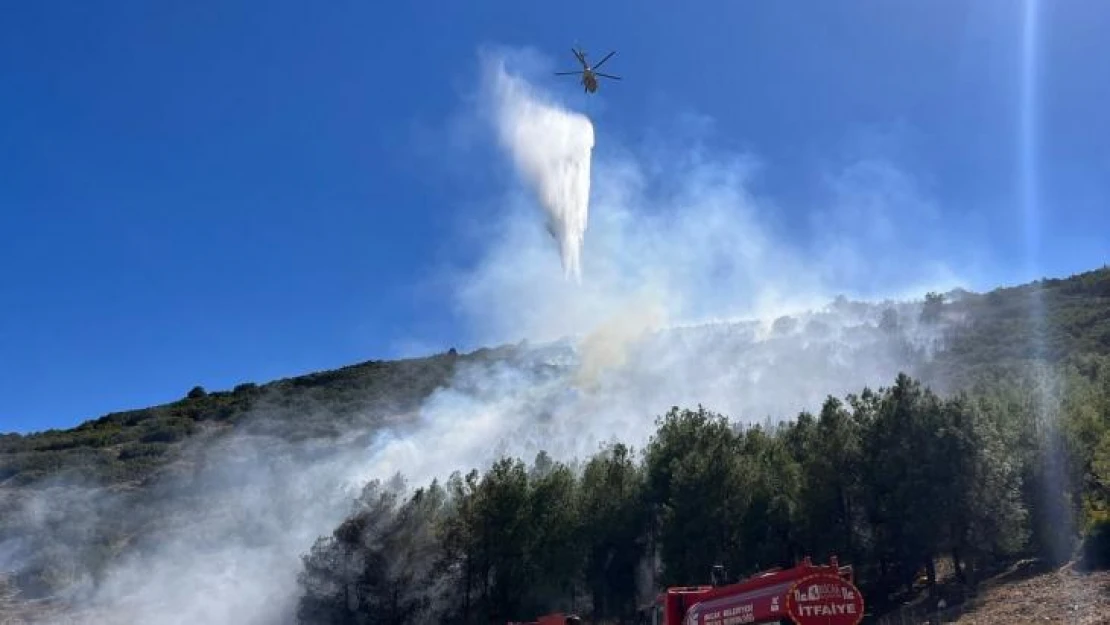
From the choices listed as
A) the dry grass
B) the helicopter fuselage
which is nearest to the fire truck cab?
the dry grass

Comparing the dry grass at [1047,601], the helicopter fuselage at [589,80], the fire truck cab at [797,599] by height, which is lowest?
the dry grass at [1047,601]

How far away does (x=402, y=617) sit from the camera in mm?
46750

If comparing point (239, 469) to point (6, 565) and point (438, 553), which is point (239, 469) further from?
point (438, 553)

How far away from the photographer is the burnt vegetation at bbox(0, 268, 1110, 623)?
117ft

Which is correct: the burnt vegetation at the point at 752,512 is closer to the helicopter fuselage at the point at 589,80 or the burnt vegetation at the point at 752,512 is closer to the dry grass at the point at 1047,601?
the dry grass at the point at 1047,601

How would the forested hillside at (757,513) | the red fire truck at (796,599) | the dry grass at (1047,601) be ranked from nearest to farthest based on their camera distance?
the red fire truck at (796,599), the dry grass at (1047,601), the forested hillside at (757,513)

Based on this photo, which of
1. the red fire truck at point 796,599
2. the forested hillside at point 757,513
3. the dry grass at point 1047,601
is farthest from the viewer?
the forested hillside at point 757,513

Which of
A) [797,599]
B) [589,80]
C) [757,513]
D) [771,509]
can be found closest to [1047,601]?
[771,509]

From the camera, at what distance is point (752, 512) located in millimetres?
41719

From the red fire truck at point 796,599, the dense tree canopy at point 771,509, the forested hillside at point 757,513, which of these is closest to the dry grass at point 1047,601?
the forested hillside at point 757,513

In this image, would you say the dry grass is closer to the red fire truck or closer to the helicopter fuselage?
the red fire truck

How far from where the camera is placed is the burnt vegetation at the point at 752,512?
1399 inches

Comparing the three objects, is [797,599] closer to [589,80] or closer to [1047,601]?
[1047,601]

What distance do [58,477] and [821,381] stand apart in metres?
76.9
